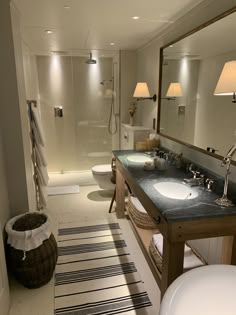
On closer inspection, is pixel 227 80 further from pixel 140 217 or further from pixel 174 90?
pixel 140 217

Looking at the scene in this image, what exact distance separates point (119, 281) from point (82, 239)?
74 centimetres

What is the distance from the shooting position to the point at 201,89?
6.72 ft

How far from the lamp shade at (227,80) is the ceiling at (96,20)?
29.0 inches

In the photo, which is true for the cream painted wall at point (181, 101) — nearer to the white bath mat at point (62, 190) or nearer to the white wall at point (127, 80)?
the white wall at point (127, 80)

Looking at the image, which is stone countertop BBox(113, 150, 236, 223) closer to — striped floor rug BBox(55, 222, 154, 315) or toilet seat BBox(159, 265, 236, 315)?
toilet seat BBox(159, 265, 236, 315)

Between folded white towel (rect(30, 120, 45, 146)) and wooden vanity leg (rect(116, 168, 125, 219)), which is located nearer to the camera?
folded white towel (rect(30, 120, 45, 146))

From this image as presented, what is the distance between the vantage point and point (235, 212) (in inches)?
54.5

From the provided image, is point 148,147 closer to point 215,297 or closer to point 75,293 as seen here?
point 75,293

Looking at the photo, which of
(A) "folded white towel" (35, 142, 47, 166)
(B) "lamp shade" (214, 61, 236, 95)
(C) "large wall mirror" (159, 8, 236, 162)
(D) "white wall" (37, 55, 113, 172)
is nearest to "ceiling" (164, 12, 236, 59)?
(C) "large wall mirror" (159, 8, 236, 162)

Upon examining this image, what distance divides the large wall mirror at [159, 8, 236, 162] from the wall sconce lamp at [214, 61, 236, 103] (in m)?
0.06

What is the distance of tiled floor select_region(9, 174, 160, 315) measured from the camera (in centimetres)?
180

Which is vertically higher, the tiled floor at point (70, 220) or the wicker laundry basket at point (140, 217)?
the wicker laundry basket at point (140, 217)

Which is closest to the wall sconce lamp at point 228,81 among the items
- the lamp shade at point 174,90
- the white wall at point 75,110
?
the lamp shade at point 174,90

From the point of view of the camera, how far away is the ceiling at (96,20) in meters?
2.02
